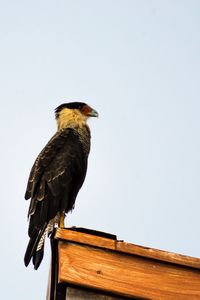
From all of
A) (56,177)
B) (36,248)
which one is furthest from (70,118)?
(36,248)

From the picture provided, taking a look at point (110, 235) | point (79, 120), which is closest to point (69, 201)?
point (79, 120)

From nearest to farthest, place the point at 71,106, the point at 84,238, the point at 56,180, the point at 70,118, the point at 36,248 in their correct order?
the point at 84,238 → the point at 36,248 → the point at 56,180 → the point at 70,118 → the point at 71,106

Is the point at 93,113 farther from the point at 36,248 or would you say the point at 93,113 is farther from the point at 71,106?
the point at 36,248

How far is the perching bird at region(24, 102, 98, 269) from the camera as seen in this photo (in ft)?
20.7

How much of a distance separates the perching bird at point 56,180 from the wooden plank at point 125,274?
2.06 meters

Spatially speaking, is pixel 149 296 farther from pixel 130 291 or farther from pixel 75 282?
pixel 75 282

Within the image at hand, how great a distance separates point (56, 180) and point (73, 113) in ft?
5.76

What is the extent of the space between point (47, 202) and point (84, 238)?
2893mm

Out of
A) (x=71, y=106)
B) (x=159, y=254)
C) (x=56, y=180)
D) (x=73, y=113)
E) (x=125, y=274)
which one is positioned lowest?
(x=125, y=274)

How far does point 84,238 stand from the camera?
148 inches

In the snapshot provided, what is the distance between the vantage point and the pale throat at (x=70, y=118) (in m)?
8.08

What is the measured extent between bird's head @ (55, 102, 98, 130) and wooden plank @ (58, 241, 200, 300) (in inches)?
174

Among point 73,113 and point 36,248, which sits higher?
point 73,113

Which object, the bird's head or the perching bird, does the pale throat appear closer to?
the bird's head
